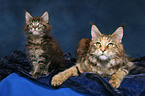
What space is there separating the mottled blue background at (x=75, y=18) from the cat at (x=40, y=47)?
714 millimetres

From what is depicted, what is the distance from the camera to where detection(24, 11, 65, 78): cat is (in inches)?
45.6

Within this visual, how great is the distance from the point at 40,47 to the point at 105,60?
0.53m

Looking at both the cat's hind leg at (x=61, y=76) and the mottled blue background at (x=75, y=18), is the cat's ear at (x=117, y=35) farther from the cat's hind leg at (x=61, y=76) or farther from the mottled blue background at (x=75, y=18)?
the mottled blue background at (x=75, y=18)

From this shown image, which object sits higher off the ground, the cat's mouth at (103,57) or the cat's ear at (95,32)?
the cat's ear at (95,32)

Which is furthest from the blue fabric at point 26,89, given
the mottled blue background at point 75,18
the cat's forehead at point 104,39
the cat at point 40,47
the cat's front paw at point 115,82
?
the mottled blue background at point 75,18

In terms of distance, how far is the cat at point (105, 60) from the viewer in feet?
3.42

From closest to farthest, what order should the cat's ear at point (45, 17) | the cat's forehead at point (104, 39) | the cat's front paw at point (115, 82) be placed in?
1. the cat's front paw at point (115, 82)
2. the cat's forehead at point (104, 39)
3. the cat's ear at point (45, 17)

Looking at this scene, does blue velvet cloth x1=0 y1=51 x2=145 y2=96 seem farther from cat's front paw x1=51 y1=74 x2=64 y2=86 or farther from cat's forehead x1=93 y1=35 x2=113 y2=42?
cat's forehead x1=93 y1=35 x2=113 y2=42

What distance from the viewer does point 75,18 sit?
6.73 ft

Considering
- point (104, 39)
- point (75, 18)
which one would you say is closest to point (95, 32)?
point (104, 39)

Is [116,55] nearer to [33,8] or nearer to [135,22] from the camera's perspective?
[135,22]

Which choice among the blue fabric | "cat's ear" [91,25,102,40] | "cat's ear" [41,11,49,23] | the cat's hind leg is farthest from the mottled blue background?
the blue fabric

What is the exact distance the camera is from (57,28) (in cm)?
195

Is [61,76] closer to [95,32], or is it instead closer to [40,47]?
[40,47]
